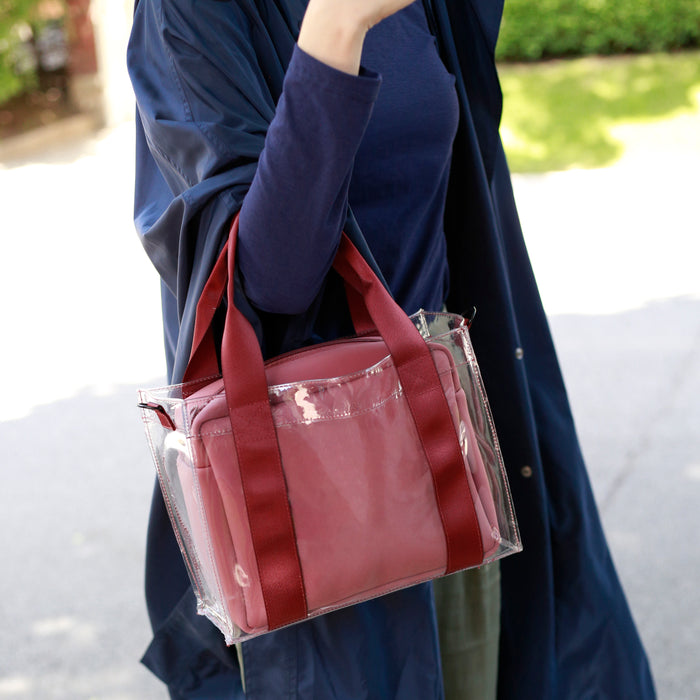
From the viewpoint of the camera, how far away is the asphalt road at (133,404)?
9.31 ft

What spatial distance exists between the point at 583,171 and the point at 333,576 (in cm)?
726

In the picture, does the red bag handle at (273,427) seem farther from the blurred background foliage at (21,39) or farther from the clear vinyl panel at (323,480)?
the blurred background foliage at (21,39)

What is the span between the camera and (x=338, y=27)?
3.28 feet

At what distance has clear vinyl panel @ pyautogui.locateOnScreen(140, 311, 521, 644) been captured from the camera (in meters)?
1.13

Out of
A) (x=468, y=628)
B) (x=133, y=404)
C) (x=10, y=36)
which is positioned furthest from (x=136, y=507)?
(x=10, y=36)

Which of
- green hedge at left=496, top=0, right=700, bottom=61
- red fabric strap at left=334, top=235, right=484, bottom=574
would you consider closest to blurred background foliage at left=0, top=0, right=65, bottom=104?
green hedge at left=496, top=0, right=700, bottom=61

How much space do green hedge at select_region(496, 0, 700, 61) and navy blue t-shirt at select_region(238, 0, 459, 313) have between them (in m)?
10.4

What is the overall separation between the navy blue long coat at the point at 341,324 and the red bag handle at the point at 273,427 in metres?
0.06

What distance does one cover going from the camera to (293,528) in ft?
3.75

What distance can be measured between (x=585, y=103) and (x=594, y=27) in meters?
2.02

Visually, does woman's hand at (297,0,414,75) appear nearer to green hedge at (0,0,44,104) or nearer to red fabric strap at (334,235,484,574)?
red fabric strap at (334,235,484,574)

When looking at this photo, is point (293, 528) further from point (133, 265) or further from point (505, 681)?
point (133, 265)

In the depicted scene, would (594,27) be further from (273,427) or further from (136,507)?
(273,427)

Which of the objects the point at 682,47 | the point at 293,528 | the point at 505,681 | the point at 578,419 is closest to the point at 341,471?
the point at 293,528
